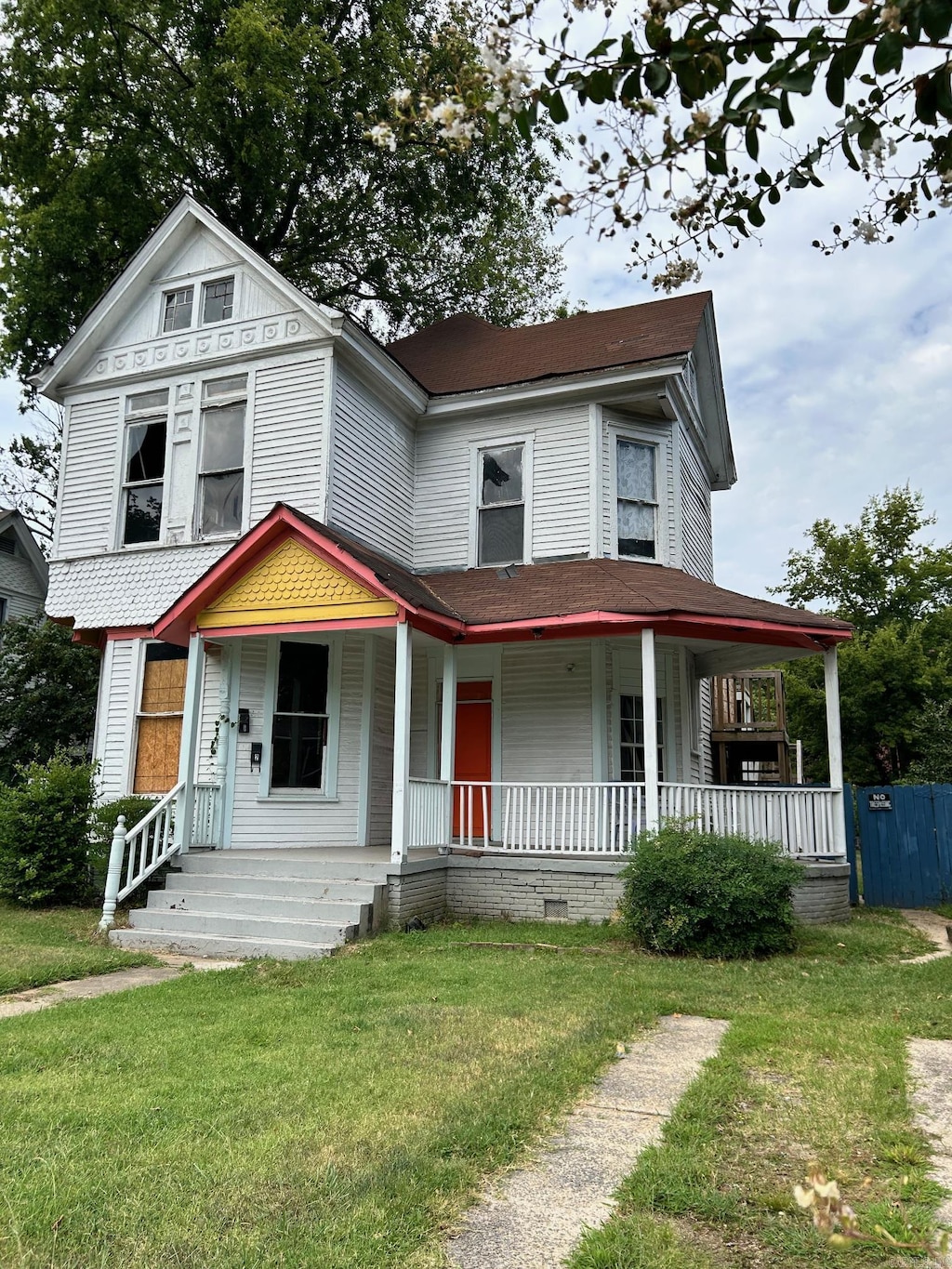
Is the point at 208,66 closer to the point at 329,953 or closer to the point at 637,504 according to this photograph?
the point at 637,504

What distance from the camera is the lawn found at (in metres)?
3.00

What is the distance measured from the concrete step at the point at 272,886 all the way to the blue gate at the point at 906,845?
25.1 feet

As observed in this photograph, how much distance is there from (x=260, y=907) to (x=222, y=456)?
6642mm

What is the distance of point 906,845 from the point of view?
42.1 feet

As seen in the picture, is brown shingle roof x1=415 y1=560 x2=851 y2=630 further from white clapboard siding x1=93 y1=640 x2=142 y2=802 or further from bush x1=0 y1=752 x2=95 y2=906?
bush x1=0 y1=752 x2=95 y2=906

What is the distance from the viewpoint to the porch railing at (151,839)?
385 inches

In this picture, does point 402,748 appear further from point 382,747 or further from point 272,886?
point 382,747

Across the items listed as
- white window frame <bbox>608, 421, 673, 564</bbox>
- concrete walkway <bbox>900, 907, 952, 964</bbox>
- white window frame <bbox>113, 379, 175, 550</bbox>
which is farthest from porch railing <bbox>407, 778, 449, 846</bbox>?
white window frame <bbox>113, 379, 175, 550</bbox>

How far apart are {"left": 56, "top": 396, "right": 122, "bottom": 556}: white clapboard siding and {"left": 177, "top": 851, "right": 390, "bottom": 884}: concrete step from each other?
17.5 ft

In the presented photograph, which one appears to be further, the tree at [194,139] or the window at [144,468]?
the tree at [194,139]

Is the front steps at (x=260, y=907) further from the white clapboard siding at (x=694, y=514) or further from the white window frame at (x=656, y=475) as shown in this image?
the white clapboard siding at (x=694, y=514)

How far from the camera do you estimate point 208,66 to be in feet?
60.6

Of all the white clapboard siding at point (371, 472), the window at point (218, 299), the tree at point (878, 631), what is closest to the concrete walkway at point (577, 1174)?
the white clapboard siding at point (371, 472)

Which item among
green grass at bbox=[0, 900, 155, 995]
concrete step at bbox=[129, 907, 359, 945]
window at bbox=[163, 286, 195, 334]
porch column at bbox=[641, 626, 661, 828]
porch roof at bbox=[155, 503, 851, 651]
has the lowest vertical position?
green grass at bbox=[0, 900, 155, 995]
